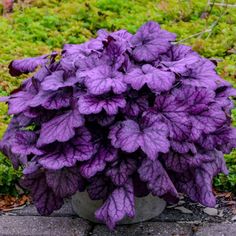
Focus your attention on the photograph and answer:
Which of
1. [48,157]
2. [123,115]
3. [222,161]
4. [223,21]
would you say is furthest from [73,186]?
[223,21]

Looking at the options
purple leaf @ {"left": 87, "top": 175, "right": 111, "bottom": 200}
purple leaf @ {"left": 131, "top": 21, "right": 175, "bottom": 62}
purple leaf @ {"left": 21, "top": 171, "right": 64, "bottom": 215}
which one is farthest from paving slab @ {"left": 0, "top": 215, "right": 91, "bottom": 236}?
purple leaf @ {"left": 131, "top": 21, "right": 175, "bottom": 62}

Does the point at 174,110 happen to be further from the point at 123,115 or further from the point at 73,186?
the point at 73,186

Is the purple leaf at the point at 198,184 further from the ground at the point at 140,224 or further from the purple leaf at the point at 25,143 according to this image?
the purple leaf at the point at 25,143

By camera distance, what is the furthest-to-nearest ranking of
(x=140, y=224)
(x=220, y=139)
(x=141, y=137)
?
1. (x=140, y=224)
2. (x=220, y=139)
3. (x=141, y=137)

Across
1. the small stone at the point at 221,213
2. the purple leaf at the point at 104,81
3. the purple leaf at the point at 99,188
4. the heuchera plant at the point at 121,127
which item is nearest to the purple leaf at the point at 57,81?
the heuchera plant at the point at 121,127

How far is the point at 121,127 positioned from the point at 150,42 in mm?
538

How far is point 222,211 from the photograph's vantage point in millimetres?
3496

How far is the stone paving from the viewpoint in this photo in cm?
326

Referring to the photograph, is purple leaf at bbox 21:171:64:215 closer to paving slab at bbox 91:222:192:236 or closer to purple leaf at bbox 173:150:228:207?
paving slab at bbox 91:222:192:236

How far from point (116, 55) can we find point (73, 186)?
0.68 meters

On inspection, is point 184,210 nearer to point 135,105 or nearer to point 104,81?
point 135,105

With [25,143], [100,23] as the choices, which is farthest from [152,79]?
[100,23]

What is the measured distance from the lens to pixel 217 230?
326cm

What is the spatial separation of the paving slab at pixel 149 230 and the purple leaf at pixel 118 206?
1.02 ft
